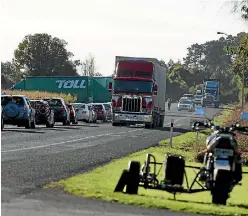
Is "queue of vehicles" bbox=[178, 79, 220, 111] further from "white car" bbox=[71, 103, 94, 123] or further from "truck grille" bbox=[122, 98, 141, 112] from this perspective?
"truck grille" bbox=[122, 98, 141, 112]

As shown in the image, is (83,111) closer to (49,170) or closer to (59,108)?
(59,108)

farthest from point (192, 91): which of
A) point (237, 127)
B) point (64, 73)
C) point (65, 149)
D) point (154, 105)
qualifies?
point (237, 127)

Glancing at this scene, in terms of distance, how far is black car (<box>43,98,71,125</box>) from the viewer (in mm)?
44469

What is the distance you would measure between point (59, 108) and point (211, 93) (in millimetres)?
64455

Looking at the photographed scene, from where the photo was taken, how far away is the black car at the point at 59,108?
4447 cm

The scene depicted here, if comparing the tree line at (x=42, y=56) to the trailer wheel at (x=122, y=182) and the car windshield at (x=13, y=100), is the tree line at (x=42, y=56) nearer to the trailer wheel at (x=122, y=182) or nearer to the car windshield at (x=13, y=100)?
the car windshield at (x=13, y=100)

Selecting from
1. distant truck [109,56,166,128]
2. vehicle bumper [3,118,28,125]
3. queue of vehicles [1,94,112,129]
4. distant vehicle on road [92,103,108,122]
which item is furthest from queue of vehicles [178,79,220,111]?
vehicle bumper [3,118,28,125]

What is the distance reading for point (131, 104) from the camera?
1790 inches

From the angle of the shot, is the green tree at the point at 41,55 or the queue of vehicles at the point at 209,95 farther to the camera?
the green tree at the point at 41,55

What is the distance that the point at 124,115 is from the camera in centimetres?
4600

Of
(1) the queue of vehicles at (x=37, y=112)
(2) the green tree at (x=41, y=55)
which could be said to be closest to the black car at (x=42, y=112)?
(1) the queue of vehicles at (x=37, y=112)

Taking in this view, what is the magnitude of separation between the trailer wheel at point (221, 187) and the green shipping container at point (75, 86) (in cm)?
6129

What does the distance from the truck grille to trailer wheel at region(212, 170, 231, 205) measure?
32839mm

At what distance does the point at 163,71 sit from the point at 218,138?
4086cm
